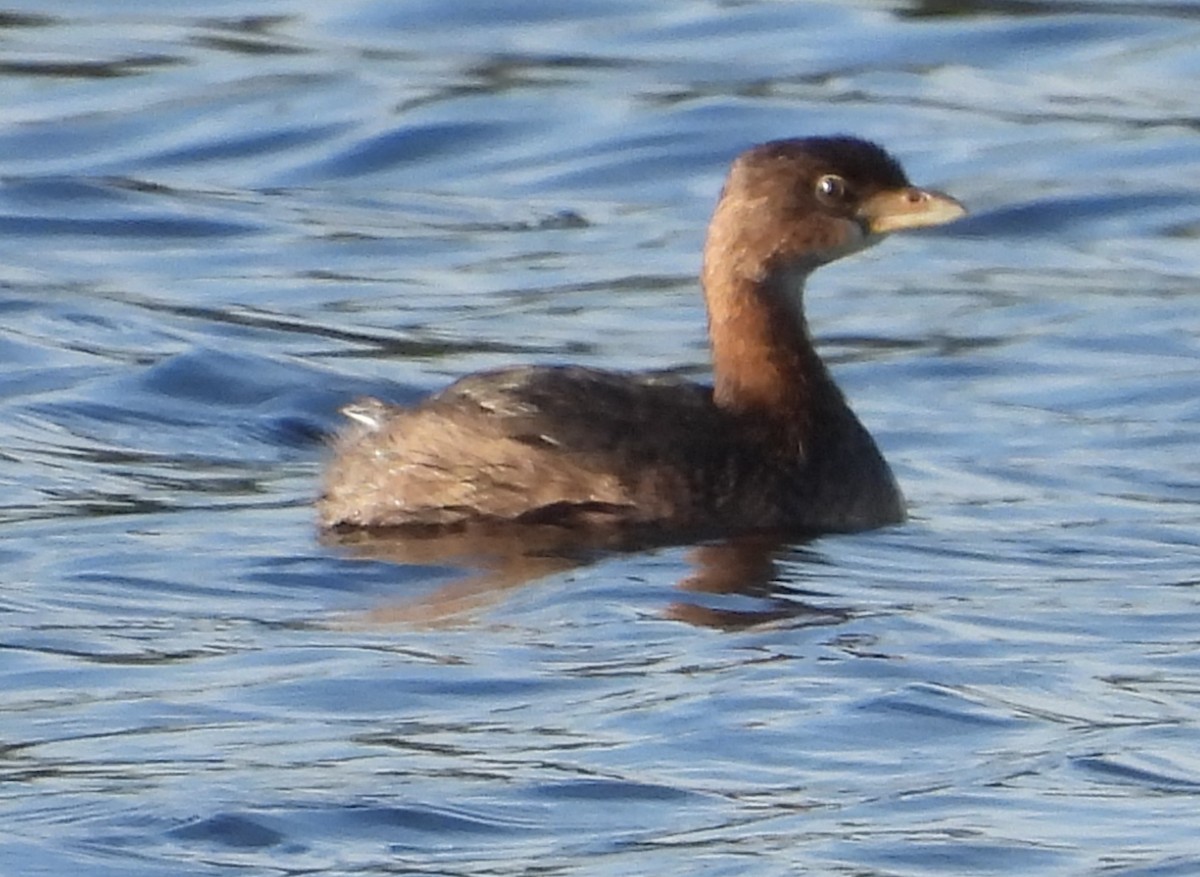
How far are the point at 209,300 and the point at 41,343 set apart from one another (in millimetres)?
1240

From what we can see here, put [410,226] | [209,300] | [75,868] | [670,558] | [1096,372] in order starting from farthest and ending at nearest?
1. [410,226]
2. [209,300]
3. [1096,372]
4. [670,558]
5. [75,868]

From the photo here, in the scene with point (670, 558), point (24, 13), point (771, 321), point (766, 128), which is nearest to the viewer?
point (670, 558)

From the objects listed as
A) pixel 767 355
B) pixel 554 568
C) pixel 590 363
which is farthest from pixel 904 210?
pixel 590 363

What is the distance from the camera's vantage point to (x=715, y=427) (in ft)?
36.5

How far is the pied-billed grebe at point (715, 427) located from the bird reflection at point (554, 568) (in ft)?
0.31

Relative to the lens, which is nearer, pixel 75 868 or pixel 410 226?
pixel 75 868

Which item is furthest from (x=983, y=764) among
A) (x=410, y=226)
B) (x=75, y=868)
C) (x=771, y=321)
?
(x=410, y=226)

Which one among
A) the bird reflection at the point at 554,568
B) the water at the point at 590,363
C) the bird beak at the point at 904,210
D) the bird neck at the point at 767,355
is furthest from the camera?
the bird beak at the point at 904,210

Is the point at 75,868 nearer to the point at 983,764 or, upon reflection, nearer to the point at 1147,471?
the point at 983,764

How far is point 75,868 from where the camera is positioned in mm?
7449

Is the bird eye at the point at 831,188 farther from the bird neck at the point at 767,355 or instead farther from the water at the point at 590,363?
the water at the point at 590,363

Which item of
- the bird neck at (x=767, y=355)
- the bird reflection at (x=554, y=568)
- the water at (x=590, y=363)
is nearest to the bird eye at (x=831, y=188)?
the bird neck at (x=767, y=355)

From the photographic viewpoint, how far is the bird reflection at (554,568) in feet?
32.5

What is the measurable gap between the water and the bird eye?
0.95 m
